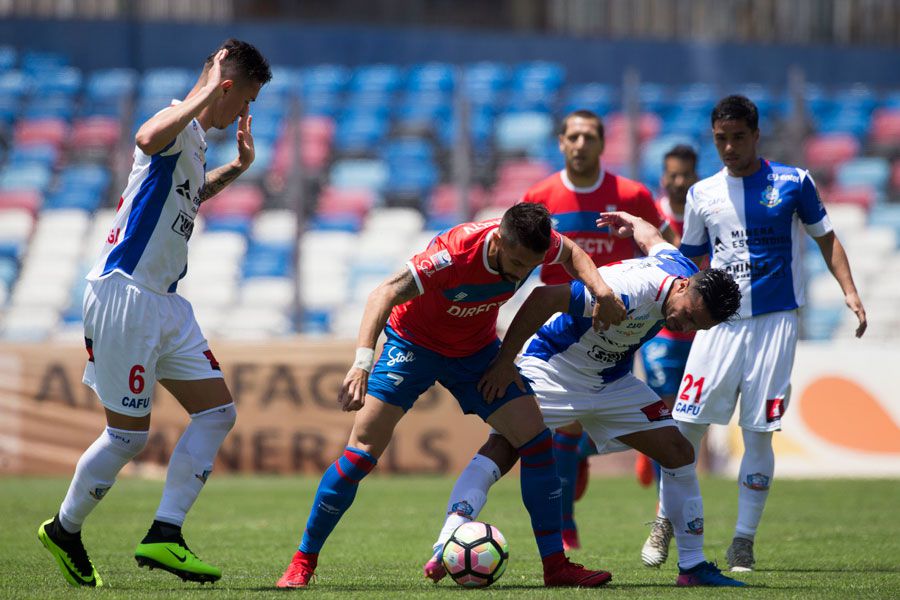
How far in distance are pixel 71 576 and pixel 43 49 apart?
61.6 feet

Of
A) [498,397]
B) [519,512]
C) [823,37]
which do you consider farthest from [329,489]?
[823,37]

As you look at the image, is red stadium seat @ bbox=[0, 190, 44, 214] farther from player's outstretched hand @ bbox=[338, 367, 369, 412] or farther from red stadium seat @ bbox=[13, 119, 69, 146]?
player's outstretched hand @ bbox=[338, 367, 369, 412]

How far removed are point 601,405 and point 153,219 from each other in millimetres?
2482

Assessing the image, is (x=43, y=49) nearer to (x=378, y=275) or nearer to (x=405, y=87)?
(x=405, y=87)

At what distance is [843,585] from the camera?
613 cm

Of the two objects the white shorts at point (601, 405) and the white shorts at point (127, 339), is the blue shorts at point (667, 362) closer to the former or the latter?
the white shorts at point (601, 405)

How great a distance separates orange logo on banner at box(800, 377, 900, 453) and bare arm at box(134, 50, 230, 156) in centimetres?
953

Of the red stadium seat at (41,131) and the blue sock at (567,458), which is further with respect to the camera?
the red stadium seat at (41,131)

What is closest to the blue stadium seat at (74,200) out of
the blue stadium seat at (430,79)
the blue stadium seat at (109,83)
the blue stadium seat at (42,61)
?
the blue stadium seat at (109,83)

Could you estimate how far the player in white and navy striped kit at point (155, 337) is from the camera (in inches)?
231

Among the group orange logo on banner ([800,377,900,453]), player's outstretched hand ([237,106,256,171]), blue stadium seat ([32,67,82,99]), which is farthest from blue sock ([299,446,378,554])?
blue stadium seat ([32,67,82,99])

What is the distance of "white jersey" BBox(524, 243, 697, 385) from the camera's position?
616 centimetres

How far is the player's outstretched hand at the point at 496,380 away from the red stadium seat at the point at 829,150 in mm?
11696

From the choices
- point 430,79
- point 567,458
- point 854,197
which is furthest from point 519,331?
point 430,79
